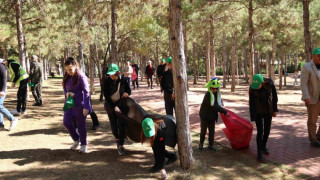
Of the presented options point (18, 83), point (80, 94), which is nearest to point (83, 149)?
point (80, 94)

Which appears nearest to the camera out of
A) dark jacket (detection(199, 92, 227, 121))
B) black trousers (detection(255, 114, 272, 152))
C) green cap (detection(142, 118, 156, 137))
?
green cap (detection(142, 118, 156, 137))

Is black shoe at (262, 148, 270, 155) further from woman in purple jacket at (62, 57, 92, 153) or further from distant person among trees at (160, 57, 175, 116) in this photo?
woman in purple jacket at (62, 57, 92, 153)

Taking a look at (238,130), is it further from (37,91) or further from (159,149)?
(37,91)

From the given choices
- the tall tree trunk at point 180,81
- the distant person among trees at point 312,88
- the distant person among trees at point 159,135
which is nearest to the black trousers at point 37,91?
the distant person among trees at point 159,135

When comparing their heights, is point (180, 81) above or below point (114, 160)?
above

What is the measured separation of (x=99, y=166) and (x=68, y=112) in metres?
1.16

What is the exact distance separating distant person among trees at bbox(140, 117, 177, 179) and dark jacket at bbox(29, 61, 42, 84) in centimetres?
673

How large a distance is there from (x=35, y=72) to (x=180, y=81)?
7.08 metres

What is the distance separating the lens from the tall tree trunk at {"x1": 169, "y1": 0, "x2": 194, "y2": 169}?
Answer: 12.4ft

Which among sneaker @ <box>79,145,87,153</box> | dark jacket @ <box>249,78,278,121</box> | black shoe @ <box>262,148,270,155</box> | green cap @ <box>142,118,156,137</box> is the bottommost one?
black shoe @ <box>262,148,270,155</box>

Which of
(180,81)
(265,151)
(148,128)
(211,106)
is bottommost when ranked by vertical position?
(265,151)

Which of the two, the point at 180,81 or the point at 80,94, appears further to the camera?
the point at 80,94

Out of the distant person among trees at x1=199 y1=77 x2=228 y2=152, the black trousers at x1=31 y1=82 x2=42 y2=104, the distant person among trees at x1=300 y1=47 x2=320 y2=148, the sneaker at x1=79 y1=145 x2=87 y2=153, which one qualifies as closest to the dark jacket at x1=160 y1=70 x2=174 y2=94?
the distant person among trees at x1=199 y1=77 x2=228 y2=152

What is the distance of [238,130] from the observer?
476 centimetres
